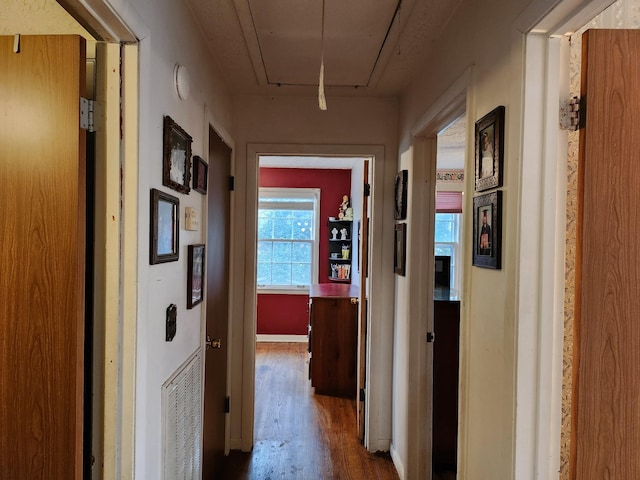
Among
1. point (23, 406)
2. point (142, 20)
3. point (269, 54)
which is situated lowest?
point (23, 406)

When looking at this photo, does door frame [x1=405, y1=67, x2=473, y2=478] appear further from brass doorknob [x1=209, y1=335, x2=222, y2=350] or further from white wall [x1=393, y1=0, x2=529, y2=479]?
brass doorknob [x1=209, y1=335, x2=222, y2=350]

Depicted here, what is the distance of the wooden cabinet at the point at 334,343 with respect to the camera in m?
3.52

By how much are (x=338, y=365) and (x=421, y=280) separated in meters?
1.73

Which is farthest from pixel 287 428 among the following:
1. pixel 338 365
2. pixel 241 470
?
pixel 338 365

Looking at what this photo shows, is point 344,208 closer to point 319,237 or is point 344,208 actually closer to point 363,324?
point 319,237

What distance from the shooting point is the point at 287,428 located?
115 inches

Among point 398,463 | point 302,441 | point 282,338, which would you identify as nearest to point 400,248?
point 398,463

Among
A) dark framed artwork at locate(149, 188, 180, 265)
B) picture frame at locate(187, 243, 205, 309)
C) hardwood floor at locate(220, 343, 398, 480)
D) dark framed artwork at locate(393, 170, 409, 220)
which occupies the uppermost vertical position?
dark framed artwork at locate(393, 170, 409, 220)

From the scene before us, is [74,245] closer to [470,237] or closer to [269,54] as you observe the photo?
[470,237]

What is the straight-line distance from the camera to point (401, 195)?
2.36 m

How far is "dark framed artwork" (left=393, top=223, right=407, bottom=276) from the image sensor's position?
2.26 metres

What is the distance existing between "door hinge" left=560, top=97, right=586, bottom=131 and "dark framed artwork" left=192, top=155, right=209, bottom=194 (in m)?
1.40

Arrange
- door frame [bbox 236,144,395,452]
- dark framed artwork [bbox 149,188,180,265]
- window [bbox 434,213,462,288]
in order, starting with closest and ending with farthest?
dark framed artwork [bbox 149,188,180,265] < door frame [bbox 236,144,395,452] < window [bbox 434,213,462,288]

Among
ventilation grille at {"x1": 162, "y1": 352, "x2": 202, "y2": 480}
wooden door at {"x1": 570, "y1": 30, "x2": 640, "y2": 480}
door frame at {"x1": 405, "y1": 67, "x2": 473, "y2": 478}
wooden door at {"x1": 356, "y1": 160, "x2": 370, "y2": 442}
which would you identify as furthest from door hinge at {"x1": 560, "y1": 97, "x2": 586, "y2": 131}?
wooden door at {"x1": 356, "y1": 160, "x2": 370, "y2": 442}
